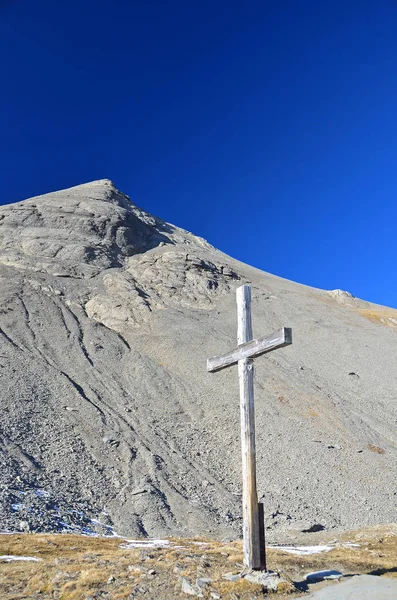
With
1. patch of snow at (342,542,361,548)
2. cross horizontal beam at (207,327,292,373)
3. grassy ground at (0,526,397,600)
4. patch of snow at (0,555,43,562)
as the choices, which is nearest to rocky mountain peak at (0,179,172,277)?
patch of snow at (0,555,43,562)

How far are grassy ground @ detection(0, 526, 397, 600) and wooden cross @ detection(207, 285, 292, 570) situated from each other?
70 cm

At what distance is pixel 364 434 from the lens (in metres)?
34.2

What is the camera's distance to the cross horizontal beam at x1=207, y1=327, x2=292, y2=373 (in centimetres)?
880

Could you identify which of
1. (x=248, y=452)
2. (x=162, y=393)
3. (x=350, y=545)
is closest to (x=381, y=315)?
(x=162, y=393)

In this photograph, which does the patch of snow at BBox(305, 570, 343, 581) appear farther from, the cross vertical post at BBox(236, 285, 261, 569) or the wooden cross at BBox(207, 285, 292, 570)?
the cross vertical post at BBox(236, 285, 261, 569)

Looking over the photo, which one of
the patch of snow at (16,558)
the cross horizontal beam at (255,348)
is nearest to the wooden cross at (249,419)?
the cross horizontal beam at (255,348)

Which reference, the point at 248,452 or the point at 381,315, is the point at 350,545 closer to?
the point at 248,452

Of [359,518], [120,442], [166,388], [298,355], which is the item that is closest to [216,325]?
[298,355]

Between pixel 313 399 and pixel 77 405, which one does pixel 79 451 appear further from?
pixel 313 399

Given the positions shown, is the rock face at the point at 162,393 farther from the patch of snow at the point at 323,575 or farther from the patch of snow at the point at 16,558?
the patch of snow at the point at 323,575

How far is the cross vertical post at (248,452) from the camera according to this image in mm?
8766

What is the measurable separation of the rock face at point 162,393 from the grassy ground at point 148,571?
9.48 metres

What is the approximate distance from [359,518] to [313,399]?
15165 mm

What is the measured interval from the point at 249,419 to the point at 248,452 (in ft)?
2.03
